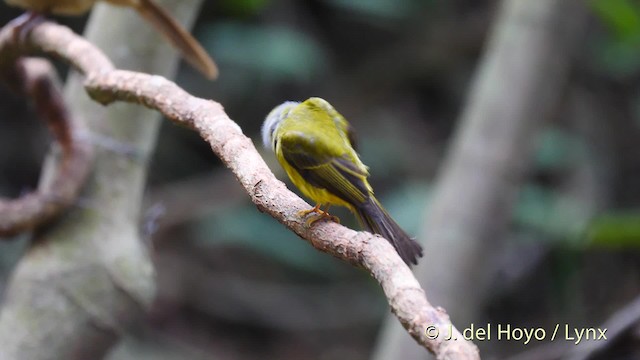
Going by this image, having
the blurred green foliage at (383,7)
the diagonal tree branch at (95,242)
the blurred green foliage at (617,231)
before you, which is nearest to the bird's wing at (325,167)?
the diagonal tree branch at (95,242)

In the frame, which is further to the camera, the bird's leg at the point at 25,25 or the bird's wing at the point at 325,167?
the bird's leg at the point at 25,25

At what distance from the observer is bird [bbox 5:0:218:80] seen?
155 cm

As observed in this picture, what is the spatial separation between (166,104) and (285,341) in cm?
282

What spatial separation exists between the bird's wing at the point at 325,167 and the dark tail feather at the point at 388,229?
19 mm

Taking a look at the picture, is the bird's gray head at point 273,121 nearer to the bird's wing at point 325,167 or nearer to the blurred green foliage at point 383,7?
the bird's wing at point 325,167

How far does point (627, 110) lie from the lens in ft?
12.9

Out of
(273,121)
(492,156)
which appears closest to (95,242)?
(273,121)

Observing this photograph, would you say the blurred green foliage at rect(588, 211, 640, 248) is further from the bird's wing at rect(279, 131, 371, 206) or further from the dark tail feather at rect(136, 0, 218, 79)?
the bird's wing at rect(279, 131, 371, 206)

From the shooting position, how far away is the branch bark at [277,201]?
0.65 m

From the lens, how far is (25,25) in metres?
1.48

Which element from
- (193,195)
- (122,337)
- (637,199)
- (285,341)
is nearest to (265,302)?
(285,341)

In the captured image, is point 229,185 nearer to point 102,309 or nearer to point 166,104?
point 102,309

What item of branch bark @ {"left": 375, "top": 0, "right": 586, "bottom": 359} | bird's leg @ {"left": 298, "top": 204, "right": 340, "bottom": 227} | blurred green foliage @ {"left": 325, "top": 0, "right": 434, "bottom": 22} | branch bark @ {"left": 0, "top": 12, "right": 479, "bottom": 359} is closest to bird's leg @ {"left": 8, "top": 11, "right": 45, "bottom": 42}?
branch bark @ {"left": 0, "top": 12, "right": 479, "bottom": 359}

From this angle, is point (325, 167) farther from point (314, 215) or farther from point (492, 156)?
point (492, 156)
